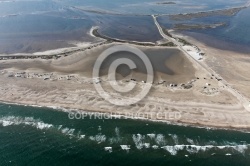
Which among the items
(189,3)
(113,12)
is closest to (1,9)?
(113,12)

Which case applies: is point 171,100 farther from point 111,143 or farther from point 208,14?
point 208,14

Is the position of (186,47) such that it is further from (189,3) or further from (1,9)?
(1,9)
